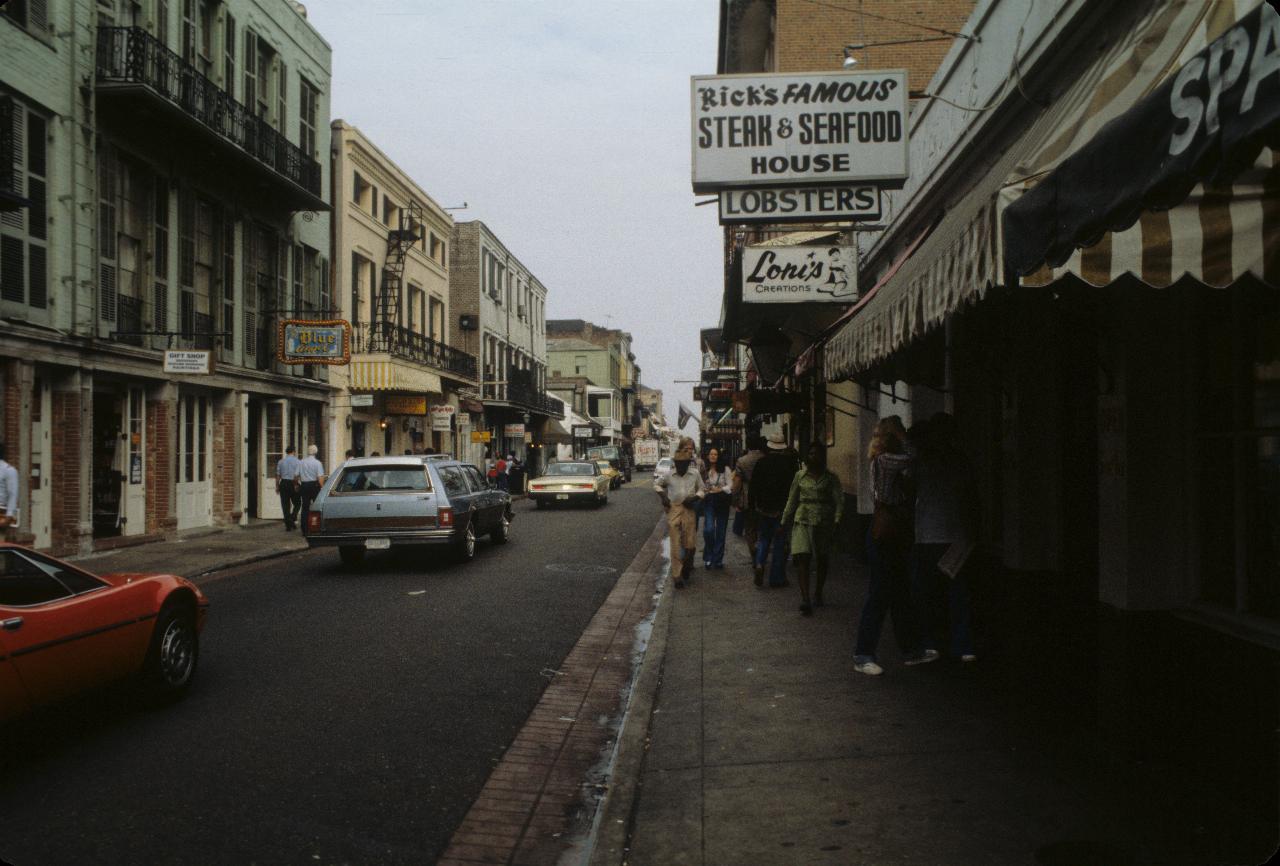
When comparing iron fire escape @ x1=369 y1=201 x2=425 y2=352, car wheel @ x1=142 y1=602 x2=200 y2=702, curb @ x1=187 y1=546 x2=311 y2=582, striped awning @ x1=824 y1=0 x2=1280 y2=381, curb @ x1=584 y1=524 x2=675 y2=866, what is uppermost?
iron fire escape @ x1=369 y1=201 x2=425 y2=352

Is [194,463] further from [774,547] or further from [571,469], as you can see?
[774,547]

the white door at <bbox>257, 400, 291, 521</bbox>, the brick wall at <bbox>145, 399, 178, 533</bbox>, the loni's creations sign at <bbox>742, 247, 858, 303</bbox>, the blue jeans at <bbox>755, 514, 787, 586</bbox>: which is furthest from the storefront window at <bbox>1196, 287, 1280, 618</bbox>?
the white door at <bbox>257, 400, 291, 521</bbox>

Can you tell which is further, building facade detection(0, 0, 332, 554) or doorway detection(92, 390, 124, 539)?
doorway detection(92, 390, 124, 539)

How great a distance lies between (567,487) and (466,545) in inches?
569

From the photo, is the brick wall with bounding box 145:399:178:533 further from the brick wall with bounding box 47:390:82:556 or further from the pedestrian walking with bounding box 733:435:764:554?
the pedestrian walking with bounding box 733:435:764:554

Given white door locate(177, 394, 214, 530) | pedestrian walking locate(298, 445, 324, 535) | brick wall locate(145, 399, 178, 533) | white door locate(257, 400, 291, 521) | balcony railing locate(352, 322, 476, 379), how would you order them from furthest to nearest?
balcony railing locate(352, 322, 476, 379) → white door locate(257, 400, 291, 521) → pedestrian walking locate(298, 445, 324, 535) → white door locate(177, 394, 214, 530) → brick wall locate(145, 399, 178, 533)

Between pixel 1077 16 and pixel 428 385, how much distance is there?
27.3 m

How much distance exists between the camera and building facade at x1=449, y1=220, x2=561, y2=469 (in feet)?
153

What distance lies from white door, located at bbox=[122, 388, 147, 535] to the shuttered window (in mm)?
3252

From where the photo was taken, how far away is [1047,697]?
19.9 ft

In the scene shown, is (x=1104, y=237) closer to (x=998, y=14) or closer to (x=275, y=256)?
(x=998, y=14)

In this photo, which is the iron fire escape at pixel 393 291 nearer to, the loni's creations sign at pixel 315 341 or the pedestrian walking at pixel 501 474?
the pedestrian walking at pixel 501 474

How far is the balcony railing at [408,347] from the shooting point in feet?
98.0

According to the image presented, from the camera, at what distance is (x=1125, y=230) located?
3.10 metres
